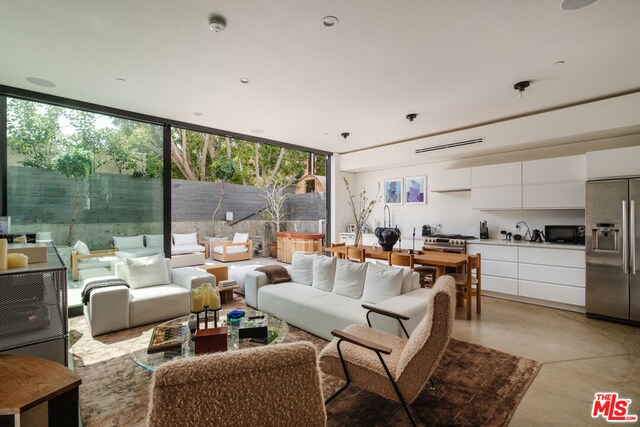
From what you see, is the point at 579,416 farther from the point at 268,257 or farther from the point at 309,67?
the point at 268,257

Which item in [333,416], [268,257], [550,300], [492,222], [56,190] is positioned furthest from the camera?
[268,257]

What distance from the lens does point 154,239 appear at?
4422 millimetres

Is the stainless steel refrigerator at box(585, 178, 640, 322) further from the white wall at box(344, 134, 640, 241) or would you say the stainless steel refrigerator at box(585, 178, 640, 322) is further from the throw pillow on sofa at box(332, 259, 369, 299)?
the throw pillow on sofa at box(332, 259, 369, 299)

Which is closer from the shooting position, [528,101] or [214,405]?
[214,405]

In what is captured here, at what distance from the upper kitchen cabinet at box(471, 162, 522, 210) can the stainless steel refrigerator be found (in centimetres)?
90

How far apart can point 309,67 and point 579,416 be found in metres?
3.44

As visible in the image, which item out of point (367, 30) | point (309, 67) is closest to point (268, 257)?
point (309, 67)

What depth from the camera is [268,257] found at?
865 centimetres

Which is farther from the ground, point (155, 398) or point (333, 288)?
point (155, 398)

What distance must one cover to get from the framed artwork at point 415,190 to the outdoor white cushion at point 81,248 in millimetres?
5496

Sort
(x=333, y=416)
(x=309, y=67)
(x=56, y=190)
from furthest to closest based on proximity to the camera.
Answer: (x=56, y=190), (x=309, y=67), (x=333, y=416)

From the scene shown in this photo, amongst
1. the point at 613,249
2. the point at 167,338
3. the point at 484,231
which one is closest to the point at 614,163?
the point at 613,249

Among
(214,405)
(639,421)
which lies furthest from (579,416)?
(214,405)

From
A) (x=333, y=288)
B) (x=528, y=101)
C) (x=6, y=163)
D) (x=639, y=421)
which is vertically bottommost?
(x=639, y=421)
